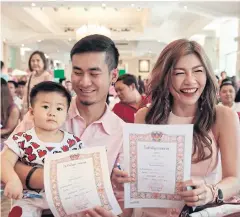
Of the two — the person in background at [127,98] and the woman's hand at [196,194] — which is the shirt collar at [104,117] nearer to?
the woman's hand at [196,194]

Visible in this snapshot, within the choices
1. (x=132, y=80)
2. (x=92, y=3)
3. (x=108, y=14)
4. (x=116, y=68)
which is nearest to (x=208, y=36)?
(x=108, y=14)

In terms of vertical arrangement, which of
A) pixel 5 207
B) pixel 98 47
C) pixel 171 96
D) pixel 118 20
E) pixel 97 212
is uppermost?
pixel 118 20

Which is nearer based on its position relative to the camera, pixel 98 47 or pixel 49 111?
pixel 49 111

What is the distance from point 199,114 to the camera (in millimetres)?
1379

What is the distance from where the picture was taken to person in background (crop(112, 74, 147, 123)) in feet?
11.3

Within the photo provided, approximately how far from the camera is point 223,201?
1176mm

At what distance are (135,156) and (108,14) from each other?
1190cm

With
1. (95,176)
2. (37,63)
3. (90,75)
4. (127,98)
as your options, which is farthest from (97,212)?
(127,98)

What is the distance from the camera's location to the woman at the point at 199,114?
50.9 inches

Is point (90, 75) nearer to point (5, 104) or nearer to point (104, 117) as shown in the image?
point (104, 117)

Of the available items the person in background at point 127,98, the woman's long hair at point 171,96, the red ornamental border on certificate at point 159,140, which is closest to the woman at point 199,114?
the woman's long hair at point 171,96

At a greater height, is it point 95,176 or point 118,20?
point 118,20

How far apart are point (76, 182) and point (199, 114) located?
530 mm

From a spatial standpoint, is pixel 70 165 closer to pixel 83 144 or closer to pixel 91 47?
pixel 83 144
